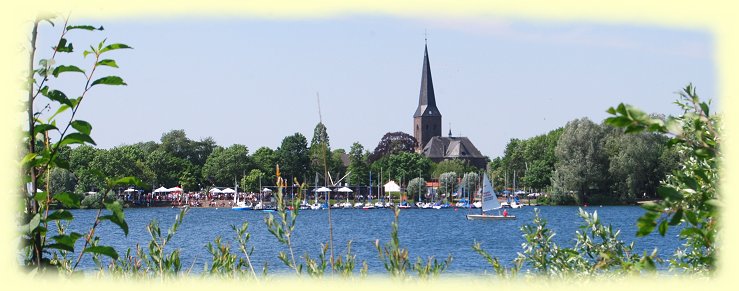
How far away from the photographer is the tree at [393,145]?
150625 millimetres

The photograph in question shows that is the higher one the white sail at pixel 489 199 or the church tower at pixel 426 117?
the church tower at pixel 426 117

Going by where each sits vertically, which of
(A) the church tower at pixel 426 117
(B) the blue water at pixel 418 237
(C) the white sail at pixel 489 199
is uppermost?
(A) the church tower at pixel 426 117

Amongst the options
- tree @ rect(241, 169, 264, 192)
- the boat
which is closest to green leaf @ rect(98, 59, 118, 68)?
the boat

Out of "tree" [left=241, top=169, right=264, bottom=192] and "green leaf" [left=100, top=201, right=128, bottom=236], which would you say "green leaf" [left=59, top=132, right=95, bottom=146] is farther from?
"tree" [left=241, top=169, right=264, bottom=192]

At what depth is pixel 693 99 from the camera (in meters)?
4.17

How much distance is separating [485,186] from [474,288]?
231 feet

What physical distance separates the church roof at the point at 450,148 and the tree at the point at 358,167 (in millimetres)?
28902

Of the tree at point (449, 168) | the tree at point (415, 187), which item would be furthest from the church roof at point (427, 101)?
the tree at point (415, 187)

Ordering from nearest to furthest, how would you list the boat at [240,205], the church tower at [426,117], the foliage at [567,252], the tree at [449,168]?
the foliage at [567,252], the boat at [240,205], the tree at [449,168], the church tower at [426,117]

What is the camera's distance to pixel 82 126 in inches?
147

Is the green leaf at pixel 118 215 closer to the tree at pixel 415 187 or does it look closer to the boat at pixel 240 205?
the boat at pixel 240 205

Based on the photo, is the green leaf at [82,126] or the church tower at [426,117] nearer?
the green leaf at [82,126]

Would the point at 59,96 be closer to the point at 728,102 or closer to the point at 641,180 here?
the point at 728,102

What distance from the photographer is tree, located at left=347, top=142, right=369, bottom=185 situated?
428 ft
